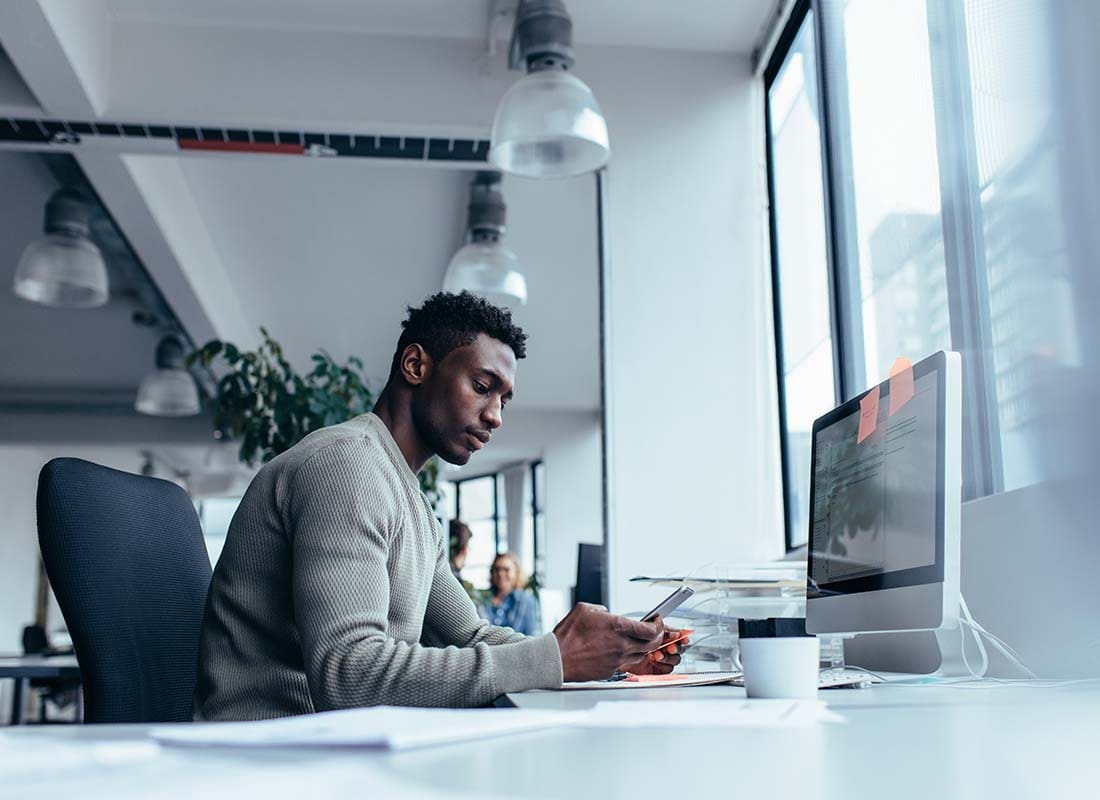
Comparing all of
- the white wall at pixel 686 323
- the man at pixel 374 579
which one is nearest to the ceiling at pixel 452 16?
the white wall at pixel 686 323

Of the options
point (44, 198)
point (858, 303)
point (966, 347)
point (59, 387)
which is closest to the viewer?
point (966, 347)

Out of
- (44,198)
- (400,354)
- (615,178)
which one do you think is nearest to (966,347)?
(400,354)

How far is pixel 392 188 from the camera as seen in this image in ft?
13.7

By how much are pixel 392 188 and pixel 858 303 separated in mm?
1905

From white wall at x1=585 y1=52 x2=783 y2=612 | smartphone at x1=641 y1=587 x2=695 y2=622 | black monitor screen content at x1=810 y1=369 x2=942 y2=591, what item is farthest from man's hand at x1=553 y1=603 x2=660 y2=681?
white wall at x1=585 y1=52 x2=783 y2=612

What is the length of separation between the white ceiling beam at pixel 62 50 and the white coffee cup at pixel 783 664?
265cm

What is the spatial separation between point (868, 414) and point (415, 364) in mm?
729

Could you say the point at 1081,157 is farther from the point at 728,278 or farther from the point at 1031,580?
the point at 728,278

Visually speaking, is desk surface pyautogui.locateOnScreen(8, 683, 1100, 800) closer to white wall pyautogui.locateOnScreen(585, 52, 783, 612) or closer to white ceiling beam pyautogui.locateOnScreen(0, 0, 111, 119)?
white wall pyautogui.locateOnScreen(585, 52, 783, 612)

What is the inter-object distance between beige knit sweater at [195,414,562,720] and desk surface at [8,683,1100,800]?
0.48 meters

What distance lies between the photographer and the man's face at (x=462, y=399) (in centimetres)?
184

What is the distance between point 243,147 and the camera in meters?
3.74

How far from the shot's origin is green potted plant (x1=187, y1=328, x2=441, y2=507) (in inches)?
166

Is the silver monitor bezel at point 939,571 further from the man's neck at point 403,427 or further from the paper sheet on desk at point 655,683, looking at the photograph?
the man's neck at point 403,427
